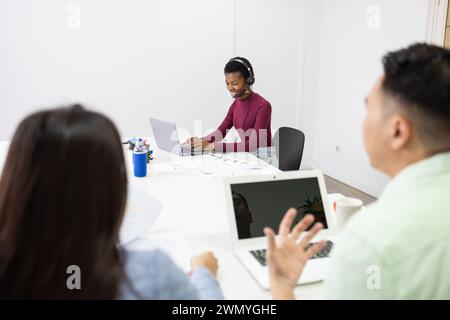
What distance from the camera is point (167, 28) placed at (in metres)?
4.05

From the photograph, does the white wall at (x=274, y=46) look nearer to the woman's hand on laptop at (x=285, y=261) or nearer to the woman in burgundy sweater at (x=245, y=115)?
the woman in burgundy sweater at (x=245, y=115)

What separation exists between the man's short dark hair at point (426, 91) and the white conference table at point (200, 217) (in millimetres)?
504

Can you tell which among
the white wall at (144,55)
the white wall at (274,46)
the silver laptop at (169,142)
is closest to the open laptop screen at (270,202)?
the silver laptop at (169,142)

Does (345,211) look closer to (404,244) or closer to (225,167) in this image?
(404,244)

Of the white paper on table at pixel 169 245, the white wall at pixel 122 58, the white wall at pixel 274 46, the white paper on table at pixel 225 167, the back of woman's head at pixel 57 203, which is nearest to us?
the back of woman's head at pixel 57 203

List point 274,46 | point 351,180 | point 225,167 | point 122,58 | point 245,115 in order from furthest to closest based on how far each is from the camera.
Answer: point 274,46 < point 351,180 < point 122,58 < point 245,115 < point 225,167

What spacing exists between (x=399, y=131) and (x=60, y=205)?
2.19 feet

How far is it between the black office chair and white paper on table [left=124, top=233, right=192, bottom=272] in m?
1.28

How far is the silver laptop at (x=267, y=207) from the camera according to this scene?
3.95 feet

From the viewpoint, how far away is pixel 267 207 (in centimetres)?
126

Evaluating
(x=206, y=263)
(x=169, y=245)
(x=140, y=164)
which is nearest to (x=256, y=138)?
(x=140, y=164)

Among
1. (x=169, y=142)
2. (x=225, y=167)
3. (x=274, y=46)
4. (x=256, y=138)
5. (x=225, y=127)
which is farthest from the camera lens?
(x=274, y=46)
